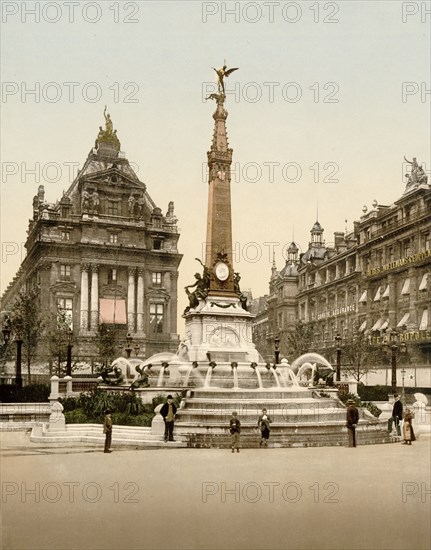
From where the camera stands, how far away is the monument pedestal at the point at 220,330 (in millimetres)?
31719

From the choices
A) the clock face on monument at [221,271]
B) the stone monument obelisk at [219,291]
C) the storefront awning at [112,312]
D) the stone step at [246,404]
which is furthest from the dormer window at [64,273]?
the stone step at [246,404]

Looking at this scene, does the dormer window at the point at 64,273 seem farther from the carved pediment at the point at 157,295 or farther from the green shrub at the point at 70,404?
the green shrub at the point at 70,404

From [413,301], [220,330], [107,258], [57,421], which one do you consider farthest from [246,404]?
[107,258]

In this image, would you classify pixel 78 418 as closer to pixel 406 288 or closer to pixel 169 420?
pixel 169 420

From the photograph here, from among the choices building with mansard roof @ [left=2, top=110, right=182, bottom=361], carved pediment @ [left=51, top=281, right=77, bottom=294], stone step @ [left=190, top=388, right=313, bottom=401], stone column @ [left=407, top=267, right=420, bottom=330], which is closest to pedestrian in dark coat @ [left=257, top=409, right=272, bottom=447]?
stone step @ [left=190, top=388, right=313, bottom=401]

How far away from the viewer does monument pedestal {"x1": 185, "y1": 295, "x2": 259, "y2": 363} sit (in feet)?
104

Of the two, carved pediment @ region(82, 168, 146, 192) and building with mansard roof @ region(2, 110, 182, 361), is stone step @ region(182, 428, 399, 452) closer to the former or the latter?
building with mansard roof @ region(2, 110, 182, 361)

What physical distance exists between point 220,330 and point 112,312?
39145 millimetres

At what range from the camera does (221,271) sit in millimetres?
33156

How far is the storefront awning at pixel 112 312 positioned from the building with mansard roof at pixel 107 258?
0.10 m

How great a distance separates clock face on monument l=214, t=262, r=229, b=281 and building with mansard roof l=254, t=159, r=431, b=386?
51.5ft

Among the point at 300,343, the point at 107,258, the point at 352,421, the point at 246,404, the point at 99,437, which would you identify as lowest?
the point at 99,437

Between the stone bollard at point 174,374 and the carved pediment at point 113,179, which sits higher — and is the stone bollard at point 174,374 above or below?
below

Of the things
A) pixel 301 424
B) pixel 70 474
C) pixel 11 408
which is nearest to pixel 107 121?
pixel 11 408
